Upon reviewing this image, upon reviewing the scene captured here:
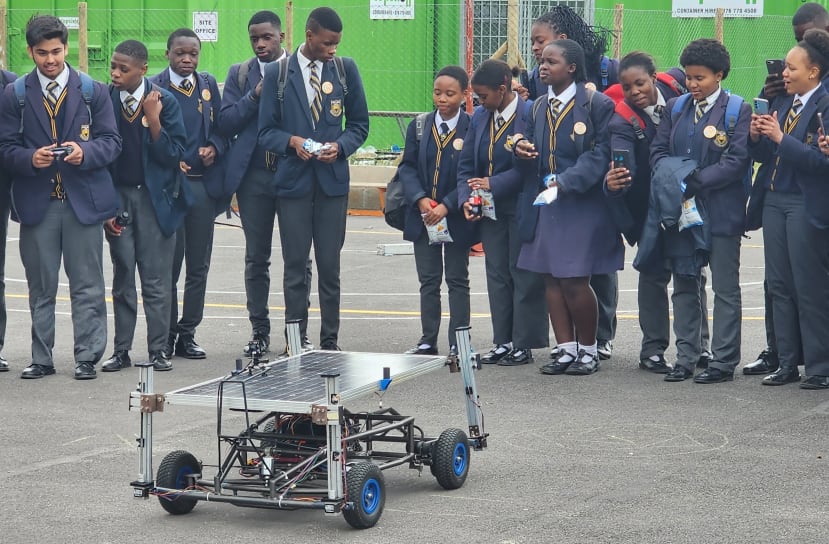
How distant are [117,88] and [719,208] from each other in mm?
4086

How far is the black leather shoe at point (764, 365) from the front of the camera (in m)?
9.42

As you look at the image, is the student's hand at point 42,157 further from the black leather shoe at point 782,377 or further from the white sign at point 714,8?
the white sign at point 714,8

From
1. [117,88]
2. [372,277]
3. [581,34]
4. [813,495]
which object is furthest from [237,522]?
[372,277]

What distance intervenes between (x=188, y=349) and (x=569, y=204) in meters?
2.93

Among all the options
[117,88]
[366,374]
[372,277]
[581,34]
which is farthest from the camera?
[372,277]

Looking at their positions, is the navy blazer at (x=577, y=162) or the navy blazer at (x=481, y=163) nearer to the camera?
the navy blazer at (x=577, y=162)

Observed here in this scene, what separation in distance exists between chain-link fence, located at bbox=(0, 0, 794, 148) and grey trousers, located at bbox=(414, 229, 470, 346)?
11420mm

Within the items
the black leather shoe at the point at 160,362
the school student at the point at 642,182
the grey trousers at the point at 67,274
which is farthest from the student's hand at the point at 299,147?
the school student at the point at 642,182

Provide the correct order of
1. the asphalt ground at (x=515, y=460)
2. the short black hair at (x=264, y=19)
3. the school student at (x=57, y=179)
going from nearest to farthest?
the asphalt ground at (x=515, y=460)
the school student at (x=57, y=179)
the short black hair at (x=264, y=19)

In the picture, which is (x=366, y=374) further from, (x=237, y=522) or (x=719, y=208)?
(x=719, y=208)

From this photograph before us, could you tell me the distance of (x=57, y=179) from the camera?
9.41 metres

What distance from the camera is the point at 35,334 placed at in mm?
9547

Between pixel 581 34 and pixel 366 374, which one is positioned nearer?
pixel 366 374

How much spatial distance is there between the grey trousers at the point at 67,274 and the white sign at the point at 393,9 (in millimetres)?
13327
